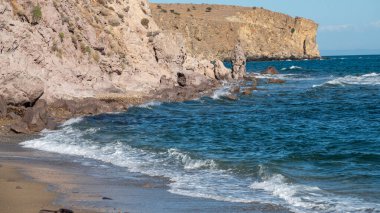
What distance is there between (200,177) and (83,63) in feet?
63.8

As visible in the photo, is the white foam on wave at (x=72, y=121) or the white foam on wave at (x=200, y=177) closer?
the white foam on wave at (x=200, y=177)

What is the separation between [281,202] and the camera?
11.5 m

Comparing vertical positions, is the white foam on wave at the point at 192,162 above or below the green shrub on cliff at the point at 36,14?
below

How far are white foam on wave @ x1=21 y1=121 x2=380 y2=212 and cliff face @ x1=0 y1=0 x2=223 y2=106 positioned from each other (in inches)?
217

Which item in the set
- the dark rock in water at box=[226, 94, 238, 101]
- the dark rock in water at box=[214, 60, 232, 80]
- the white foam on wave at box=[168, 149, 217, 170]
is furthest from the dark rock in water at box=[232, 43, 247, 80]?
the white foam on wave at box=[168, 149, 217, 170]

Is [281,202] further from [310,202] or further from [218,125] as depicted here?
[218,125]

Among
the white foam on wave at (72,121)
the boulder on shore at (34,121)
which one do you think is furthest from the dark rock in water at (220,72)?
the boulder on shore at (34,121)

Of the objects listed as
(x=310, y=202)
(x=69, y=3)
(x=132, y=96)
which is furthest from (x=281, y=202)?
(x=69, y=3)

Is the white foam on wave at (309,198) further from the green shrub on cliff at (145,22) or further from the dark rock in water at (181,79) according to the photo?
the green shrub on cliff at (145,22)

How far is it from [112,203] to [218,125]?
49.5 feet

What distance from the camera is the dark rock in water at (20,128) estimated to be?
69.3ft

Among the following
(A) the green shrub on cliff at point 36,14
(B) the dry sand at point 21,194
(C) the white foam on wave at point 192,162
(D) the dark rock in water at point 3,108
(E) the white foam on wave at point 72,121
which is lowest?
(C) the white foam on wave at point 192,162

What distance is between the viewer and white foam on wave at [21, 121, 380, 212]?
11.6 metres

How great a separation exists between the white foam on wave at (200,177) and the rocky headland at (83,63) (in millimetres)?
3302
